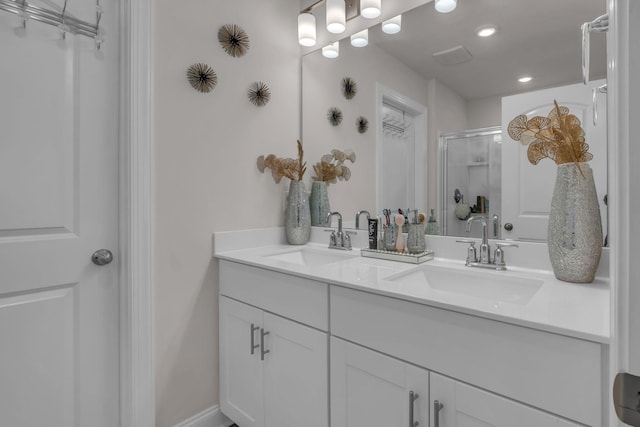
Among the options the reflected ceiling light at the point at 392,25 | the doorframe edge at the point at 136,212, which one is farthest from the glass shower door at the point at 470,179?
the doorframe edge at the point at 136,212

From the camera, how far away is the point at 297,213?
1943 mm

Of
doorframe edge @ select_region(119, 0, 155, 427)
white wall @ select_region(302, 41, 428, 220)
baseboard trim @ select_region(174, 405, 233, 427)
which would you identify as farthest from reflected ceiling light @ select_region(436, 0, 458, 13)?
baseboard trim @ select_region(174, 405, 233, 427)

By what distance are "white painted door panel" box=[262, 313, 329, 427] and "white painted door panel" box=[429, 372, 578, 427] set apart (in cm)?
41

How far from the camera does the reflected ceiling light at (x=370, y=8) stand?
1.71 metres

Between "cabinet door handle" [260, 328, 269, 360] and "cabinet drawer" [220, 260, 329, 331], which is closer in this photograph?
"cabinet drawer" [220, 260, 329, 331]

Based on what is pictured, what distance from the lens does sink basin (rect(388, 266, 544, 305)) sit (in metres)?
1.14

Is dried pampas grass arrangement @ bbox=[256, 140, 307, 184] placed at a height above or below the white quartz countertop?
above

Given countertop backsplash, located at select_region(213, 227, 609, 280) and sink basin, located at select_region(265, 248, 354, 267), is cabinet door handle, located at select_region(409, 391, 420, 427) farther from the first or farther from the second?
sink basin, located at select_region(265, 248, 354, 267)

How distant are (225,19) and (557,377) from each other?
1.94 metres

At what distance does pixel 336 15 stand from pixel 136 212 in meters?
1.42

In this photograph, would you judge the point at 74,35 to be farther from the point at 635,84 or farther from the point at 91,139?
the point at 635,84

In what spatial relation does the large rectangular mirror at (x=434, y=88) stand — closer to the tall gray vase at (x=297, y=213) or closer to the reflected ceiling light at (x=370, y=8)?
the reflected ceiling light at (x=370, y=8)

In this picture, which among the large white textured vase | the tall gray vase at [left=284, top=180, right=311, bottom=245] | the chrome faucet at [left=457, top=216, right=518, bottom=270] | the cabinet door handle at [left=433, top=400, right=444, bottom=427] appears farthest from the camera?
the tall gray vase at [left=284, top=180, right=311, bottom=245]

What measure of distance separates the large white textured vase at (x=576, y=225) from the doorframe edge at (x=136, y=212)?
1.54m
